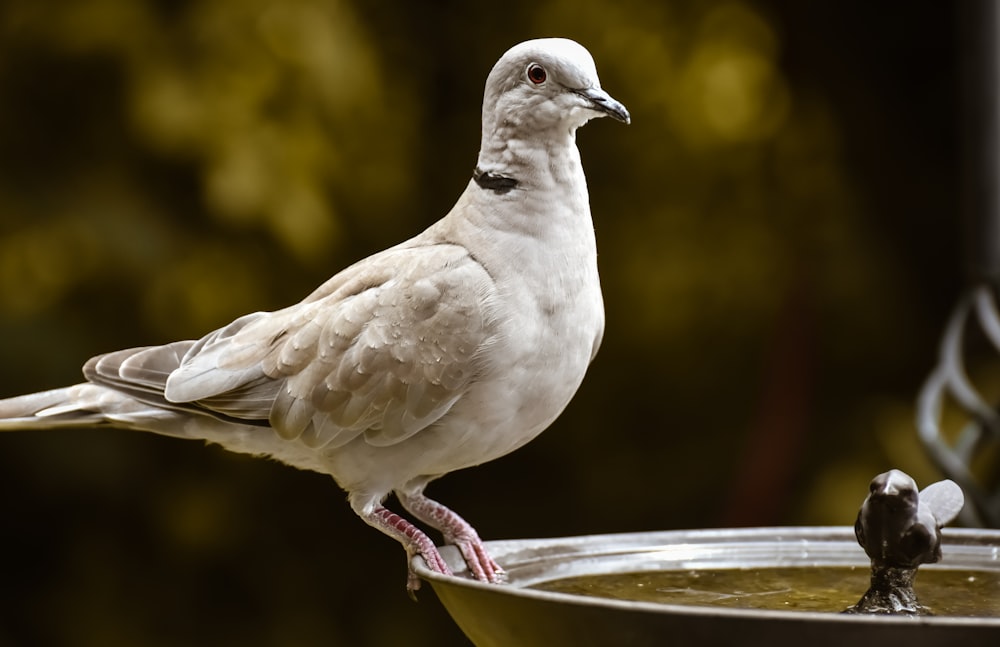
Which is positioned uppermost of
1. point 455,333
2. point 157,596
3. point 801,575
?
point 455,333

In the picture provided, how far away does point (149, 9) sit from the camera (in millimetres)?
2740

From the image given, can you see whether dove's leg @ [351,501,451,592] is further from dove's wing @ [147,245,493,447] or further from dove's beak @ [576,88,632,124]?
dove's beak @ [576,88,632,124]

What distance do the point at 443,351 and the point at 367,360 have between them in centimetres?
9

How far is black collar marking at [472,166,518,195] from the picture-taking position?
1312 mm

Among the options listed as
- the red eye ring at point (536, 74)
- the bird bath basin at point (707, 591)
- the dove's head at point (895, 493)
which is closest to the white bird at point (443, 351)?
the red eye ring at point (536, 74)

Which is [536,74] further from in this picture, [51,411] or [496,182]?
[51,411]

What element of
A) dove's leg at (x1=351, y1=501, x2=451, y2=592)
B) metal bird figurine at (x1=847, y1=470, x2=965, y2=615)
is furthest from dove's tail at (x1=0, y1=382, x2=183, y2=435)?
metal bird figurine at (x1=847, y1=470, x2=965, y2=615)

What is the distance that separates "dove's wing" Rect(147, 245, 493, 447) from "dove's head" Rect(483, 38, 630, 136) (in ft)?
0.54

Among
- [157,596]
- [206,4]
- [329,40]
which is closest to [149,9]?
[206,4]

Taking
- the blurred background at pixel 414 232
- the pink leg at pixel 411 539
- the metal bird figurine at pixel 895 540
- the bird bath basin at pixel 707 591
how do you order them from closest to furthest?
the bird bath basin at pixel 707 591 → the metal bird figurine at pixel 895 540 → the pink leg at pixel 411 539 → the blurred background at pixel 414 232

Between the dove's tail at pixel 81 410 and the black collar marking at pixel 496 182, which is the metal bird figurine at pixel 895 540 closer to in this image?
the black collar marking at pixel 496 182

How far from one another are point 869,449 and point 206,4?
210cm

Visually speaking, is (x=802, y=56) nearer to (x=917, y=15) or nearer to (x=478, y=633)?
(x=917, y=15)

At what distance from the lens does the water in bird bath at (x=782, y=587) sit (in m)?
1.19
